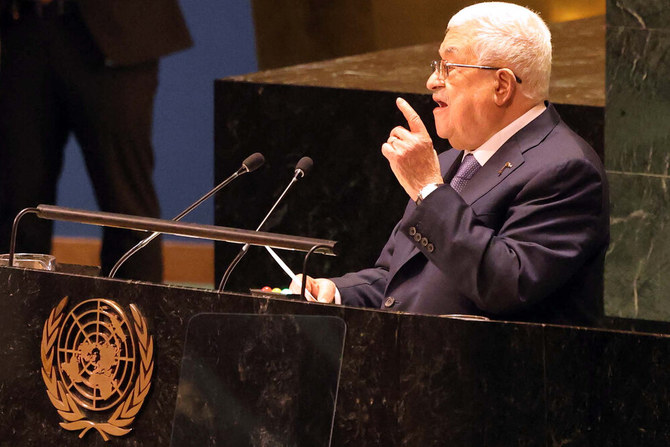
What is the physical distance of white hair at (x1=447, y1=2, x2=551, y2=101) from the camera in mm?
2902

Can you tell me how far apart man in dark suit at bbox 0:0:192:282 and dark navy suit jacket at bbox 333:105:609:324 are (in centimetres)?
256

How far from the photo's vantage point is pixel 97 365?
→ 2619 mm

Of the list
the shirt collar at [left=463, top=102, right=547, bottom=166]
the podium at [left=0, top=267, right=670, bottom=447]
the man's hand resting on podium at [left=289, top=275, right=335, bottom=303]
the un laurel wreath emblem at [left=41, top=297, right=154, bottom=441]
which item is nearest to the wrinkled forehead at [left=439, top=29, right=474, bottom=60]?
the shirt collar at [left=463, top=102, right=547, bottom=166]

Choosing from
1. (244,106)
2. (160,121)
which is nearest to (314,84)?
(244,106)

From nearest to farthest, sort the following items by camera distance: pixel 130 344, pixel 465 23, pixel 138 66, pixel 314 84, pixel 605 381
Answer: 1. pixel 605 381
2. pixel 130 344
3. pixel 465 23
4. pixel 314 84
5. pixel 138 66

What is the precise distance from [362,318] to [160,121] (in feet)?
10.8

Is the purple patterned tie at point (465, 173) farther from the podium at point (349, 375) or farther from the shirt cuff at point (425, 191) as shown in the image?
the podium at point (349, 375)

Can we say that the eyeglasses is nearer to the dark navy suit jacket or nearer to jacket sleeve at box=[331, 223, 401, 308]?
the dark navy suit jacket

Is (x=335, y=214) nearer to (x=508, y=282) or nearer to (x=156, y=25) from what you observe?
(x=156, y=25)

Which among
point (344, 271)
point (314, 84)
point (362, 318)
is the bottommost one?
point (344, 271)

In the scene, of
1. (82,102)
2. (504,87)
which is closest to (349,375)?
(504,87)

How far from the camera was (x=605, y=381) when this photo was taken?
7.57 ft

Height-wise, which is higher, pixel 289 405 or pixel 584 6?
pixel 584 6

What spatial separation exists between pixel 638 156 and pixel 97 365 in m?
2.37
